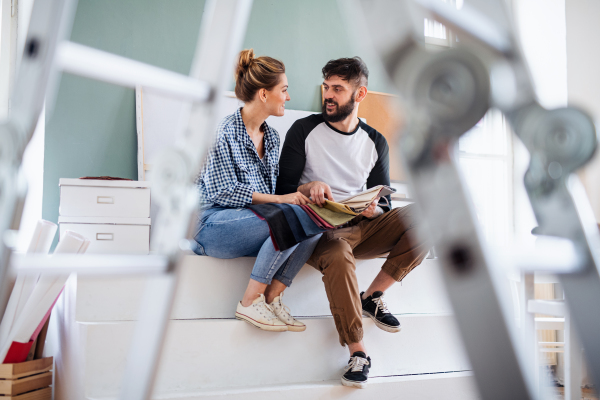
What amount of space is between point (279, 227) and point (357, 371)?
21.3 inches

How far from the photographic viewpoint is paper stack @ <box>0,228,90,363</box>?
1476mm

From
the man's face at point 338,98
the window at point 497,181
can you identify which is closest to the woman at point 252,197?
the man's face at point 338,98

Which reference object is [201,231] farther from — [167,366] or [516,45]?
[516,45]

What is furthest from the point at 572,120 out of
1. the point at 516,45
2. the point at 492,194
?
the point at 492,194

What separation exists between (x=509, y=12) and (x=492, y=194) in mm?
3700

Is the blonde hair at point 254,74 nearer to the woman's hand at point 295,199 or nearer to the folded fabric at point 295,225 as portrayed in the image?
the woman's hand at point 295,199

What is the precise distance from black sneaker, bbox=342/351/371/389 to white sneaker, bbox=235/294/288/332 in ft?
0.81

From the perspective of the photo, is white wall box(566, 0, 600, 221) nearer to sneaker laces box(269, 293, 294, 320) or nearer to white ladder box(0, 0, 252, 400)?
sneaker laces box(269, 293, 294, 320)

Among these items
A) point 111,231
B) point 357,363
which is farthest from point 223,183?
point 357,363

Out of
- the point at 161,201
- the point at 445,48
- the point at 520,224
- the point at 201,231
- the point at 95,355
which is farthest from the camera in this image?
the point at 520,224

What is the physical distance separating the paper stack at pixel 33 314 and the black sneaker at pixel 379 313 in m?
1.05

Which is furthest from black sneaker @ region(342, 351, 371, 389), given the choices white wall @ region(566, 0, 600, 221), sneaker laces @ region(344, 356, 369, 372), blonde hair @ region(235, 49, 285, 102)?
white wall @ region(566, 0, 600, 221)

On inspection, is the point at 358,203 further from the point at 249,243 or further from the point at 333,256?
the point at 249,243

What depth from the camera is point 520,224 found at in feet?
12.1
